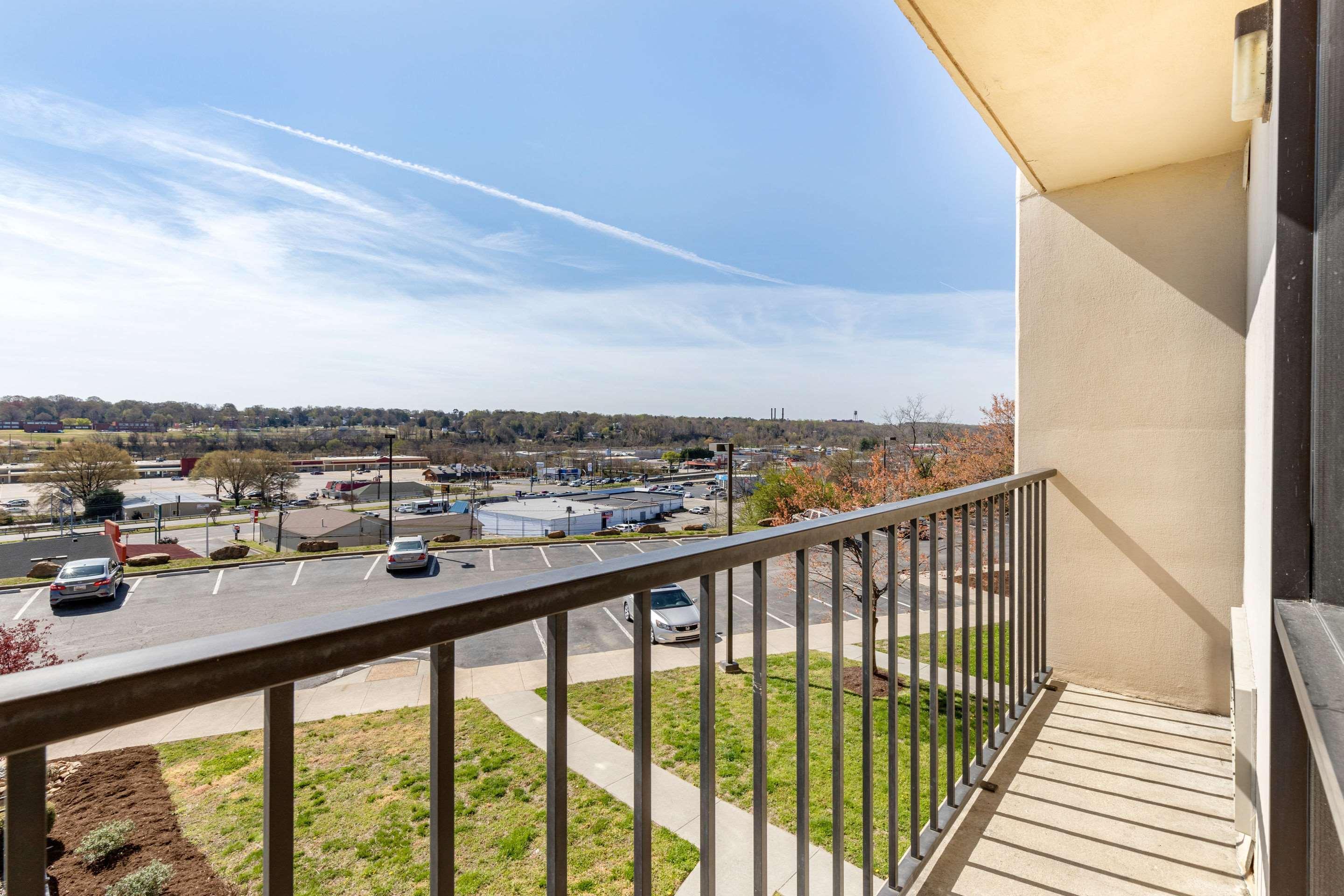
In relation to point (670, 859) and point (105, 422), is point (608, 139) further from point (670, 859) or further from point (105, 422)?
point (670, 859)

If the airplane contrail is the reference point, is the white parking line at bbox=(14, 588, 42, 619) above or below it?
below

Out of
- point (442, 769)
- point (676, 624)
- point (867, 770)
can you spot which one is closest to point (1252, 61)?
point (867, 770)

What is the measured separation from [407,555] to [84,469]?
142 inches

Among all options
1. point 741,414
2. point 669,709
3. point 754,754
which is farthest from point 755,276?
point 754,754

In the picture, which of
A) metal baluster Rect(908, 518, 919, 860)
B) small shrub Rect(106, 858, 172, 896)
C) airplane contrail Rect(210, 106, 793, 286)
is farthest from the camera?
airplane contrail Rect(210, 106, 793, 286)

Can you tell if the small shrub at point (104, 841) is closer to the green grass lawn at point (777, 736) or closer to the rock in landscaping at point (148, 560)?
the green grass lawn at point (777, 736)

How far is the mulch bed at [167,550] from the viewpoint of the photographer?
7.80 meters

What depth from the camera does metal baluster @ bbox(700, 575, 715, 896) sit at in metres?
0.83

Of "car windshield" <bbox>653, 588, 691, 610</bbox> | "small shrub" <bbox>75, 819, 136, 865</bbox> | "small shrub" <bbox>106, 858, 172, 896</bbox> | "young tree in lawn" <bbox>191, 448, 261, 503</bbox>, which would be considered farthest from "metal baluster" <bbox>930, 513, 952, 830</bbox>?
"young tree in lawn" <bbox>191, 448, 261, 503</bbox>

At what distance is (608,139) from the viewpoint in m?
21.5

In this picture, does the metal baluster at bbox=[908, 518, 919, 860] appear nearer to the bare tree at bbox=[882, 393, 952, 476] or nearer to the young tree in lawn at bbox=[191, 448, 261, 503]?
the young tree in lawn at bbox=[191, 448, 261, 503]

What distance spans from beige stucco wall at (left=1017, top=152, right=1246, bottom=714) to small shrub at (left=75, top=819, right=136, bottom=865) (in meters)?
4.09

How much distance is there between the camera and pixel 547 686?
661 millimetres

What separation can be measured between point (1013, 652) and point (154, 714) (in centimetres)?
247
